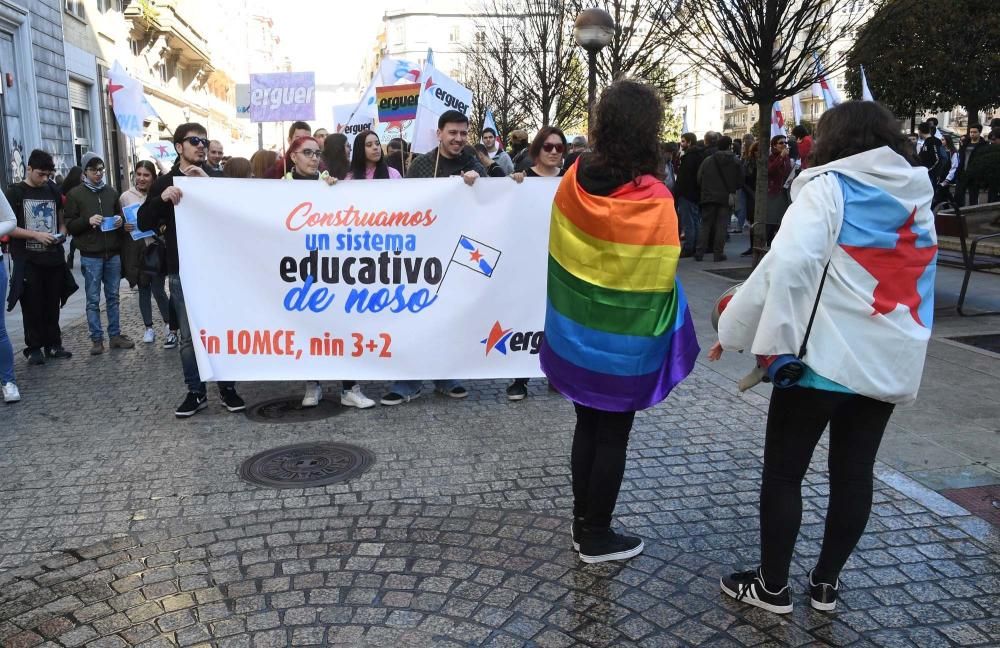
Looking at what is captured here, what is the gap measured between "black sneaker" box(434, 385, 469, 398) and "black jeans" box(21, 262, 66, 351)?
401 cm

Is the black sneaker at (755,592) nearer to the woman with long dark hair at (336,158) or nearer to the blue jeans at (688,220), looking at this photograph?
the woman with long dark hair at (336,158)

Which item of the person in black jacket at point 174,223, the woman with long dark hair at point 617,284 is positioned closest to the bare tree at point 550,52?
the person in black jacket at point 174,223

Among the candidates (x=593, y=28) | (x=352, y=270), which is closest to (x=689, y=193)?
(x=593, y=28)

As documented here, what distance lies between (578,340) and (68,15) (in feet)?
70.5

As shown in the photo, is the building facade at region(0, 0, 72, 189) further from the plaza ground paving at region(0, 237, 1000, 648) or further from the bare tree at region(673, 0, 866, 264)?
the plaza ground paving at region(0, 237, 1000, 648)

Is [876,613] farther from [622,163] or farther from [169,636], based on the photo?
[169,636]

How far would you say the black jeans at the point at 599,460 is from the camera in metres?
3.56

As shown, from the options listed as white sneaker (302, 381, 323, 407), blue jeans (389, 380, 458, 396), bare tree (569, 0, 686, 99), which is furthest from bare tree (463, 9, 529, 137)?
white sneaker (302, 381, 323, 407)

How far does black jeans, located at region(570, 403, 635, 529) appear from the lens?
356cm

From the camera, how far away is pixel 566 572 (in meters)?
3.60

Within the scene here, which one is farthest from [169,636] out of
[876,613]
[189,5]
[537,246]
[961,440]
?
[189,5]

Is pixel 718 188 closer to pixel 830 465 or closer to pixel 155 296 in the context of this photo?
pixel 155 296

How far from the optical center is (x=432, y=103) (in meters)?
7.36

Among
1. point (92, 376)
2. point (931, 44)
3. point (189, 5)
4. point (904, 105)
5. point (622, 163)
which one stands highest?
point (189, 5)
